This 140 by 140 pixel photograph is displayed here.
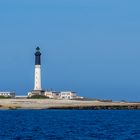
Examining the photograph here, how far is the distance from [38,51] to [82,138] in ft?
340

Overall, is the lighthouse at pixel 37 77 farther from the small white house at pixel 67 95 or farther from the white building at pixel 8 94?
the white building at pixel 8 94

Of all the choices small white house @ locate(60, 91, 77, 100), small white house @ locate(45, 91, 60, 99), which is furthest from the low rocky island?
small white house @ locate(60, 91, 77, 100)

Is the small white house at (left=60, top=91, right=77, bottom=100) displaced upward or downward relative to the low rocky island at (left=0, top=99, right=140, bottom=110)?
upward

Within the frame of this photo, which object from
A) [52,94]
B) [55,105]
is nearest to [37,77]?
[55,105]

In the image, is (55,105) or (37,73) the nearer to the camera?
(55,105)

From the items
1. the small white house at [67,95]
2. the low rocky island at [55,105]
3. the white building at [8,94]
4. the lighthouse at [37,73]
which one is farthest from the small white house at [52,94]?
the white building at [8,94]

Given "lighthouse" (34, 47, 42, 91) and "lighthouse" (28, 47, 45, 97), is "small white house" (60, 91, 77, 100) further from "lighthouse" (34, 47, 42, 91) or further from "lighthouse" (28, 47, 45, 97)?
"lighthouse" (34, 47, 42, 91)

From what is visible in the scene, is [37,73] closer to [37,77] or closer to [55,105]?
[37,77]

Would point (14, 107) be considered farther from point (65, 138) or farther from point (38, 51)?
point (65, 138)

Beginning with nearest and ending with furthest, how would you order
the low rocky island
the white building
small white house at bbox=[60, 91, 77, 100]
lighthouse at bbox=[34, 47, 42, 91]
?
the low rocky island
lighthouse at bbox=[34, 47, 42, 91]
small white house at bbox=[60, 91, 77, 100]
the white building

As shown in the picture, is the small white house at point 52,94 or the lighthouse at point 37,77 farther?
the small white house at point 52,94

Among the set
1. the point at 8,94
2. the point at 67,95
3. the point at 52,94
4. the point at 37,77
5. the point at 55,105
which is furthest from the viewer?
the point at 8,94

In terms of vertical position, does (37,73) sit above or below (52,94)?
above

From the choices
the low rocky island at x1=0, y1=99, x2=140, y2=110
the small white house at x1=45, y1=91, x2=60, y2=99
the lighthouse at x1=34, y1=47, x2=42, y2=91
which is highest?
the lighthouse at x1=34, y1=47, x2=42, y2=91
